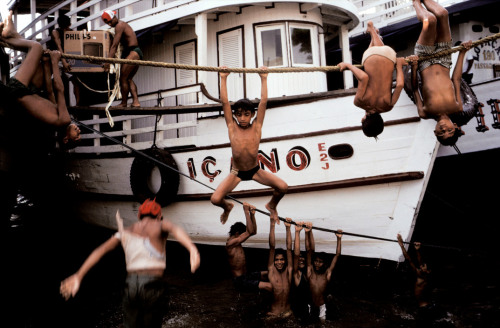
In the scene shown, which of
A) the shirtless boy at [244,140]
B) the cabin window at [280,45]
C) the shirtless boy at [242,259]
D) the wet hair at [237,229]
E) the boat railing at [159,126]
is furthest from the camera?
the cabin window at [280,45]

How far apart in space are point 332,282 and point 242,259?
2000 millimetres

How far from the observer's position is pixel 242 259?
733cm

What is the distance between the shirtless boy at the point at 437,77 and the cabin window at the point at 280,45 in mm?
3987

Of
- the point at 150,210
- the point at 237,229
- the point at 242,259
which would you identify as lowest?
the point at 242,259

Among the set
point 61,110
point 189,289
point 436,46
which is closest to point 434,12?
point 436,46

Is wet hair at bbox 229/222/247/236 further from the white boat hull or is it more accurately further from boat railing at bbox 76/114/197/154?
boat railing at bbox 76/114/197/154

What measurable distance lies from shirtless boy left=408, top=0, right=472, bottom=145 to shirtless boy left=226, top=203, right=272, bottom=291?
272 centimetres

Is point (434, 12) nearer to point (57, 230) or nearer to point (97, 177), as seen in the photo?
point (97, 177)

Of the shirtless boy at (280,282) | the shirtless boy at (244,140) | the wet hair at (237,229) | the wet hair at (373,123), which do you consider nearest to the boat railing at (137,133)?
the wet hair at (237,229)

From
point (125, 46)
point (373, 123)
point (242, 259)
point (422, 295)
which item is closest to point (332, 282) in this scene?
point (422, 295)

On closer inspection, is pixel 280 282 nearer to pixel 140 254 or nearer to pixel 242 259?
pixel 242 259

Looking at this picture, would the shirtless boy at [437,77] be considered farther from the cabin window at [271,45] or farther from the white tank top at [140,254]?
the cabin window at [271,45]

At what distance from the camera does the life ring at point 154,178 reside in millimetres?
8258

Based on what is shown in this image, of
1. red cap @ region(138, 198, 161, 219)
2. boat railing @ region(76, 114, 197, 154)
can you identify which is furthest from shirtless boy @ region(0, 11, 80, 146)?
boat railing @ region(76, 114, 197, 154)
